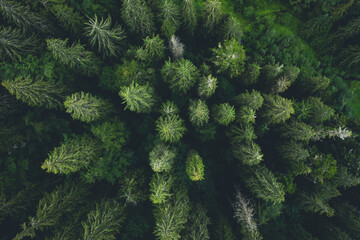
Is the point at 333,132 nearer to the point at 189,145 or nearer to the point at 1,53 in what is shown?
the point at 189,145

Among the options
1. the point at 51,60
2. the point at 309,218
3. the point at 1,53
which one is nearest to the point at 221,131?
the point at 309,218

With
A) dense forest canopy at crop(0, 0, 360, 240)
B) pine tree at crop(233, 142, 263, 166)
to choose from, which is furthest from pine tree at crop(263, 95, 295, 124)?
pine tree at crop(233, 142, 263, 166)

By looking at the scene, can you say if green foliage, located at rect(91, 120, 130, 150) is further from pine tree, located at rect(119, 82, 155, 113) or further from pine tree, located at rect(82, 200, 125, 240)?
pine tree, located at rect(82, 200, 125, 240)

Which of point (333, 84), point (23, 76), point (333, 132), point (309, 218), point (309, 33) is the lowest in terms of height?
point (309, 218)

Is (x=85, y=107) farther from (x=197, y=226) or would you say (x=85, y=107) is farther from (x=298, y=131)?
(x=298, y=131)

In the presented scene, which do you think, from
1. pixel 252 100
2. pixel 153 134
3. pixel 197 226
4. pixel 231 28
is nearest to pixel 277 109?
pixel 252 100

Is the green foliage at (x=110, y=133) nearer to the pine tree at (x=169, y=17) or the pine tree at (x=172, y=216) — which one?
the pine tree at (x=172, y=216)

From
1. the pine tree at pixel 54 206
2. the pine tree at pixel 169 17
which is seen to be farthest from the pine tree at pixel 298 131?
the pine tree at pixel 54 206
